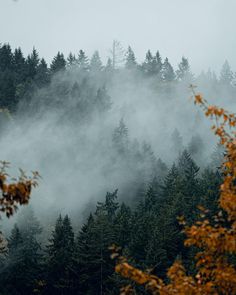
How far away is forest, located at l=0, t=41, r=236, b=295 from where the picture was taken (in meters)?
44.9

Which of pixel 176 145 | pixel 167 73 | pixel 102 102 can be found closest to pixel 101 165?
pixel 176 145

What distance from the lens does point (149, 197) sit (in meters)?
66.1

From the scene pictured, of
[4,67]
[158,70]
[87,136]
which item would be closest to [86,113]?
[87,136]

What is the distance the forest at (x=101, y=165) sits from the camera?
44938 millimetres

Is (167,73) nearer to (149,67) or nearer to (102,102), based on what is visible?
(149,67)

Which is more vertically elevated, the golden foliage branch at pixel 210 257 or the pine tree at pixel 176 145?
the pine tree at pixel 176 145

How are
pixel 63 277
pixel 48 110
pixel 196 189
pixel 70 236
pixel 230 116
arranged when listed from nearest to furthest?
1. pixel 230 116
2. pixel 63 277
3. pixel 70 236
4. pixel 196 189
5. pixel 48 110

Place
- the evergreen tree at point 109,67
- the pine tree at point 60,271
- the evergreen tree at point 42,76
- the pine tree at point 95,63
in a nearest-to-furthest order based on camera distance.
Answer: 1. the pine tree at point 60,271
2. the evergreen tree at point 42,76
3. the pine tree at point 95,63
4. the evergreen tree at point 109,67

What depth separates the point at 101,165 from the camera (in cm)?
9662

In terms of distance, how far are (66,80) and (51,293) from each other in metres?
87.4

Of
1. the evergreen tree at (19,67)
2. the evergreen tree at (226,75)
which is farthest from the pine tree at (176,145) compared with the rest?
the evergreen tree at (226,75)

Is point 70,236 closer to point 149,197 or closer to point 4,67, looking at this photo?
point 149,197

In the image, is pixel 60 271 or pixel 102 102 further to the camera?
pixel 102 102

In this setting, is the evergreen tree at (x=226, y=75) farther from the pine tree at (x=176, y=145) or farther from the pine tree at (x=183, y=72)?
the pine tree at (x=176, y=145)
